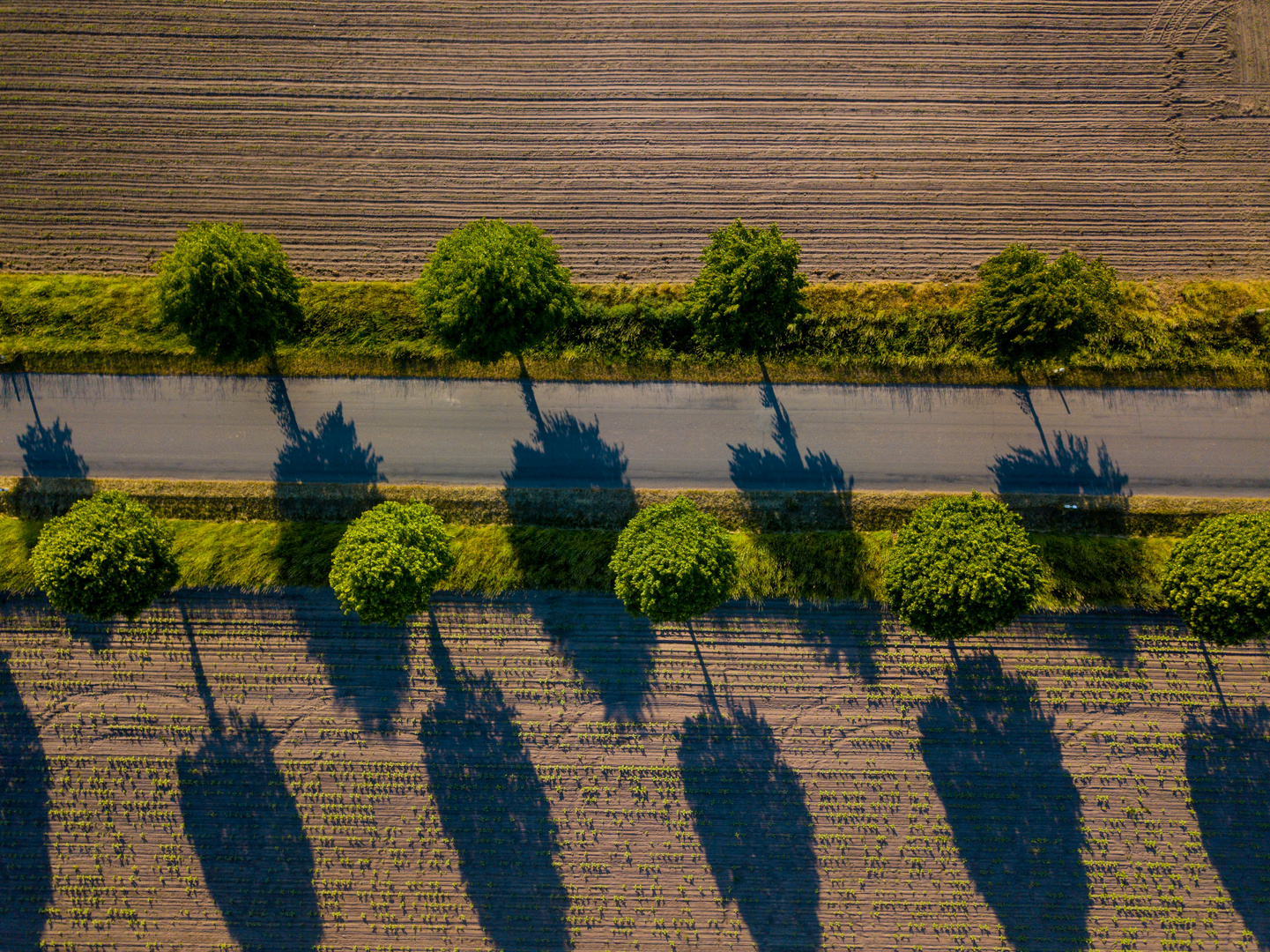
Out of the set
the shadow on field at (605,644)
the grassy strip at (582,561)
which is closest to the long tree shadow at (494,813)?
the shadow on field at (605,644)

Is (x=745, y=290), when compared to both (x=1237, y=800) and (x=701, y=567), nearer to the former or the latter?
(x=701, y=567)

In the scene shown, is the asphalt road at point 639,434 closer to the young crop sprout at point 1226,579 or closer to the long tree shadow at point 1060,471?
the long tree shadow at point 1060,471

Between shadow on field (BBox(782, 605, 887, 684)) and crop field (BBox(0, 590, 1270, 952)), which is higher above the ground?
shadow on field (BBox(782, 605, 887, 684))

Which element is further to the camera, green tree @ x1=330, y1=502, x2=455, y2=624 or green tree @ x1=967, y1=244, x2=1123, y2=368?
green tree @ x1=967, y1=244, x2=1123, y2=368

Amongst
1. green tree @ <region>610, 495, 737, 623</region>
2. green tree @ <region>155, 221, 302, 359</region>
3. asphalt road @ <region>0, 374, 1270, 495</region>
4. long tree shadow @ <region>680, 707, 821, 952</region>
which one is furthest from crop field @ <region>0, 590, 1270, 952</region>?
green tree @ <region>155, 221, 302, 359</region>

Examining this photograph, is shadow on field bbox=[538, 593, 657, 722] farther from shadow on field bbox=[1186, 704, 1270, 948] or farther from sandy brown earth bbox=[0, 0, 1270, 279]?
shadow on field bbox=[1186, 704, 1270, 948]

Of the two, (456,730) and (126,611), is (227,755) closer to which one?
(126,611)

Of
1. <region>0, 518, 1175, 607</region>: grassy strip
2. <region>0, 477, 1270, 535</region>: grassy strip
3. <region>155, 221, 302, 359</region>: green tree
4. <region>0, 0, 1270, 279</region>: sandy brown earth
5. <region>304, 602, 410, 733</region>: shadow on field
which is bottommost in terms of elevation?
<region>304, 602, 410, 733</region>: shadow on field
